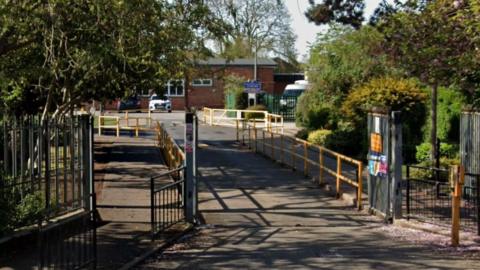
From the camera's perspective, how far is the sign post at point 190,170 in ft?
40.2

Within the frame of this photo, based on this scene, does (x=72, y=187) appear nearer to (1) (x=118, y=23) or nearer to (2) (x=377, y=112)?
(1) (x=118, y=23)

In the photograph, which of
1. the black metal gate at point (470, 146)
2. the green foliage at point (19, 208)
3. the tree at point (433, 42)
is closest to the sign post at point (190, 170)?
the green foliage at point (19, 208)

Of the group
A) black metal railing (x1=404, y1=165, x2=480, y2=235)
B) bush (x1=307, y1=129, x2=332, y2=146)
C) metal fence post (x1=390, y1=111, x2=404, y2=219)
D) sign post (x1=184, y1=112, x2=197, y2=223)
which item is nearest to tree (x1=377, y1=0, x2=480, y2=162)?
metal fence post (x1=390, y1=111, x2=404, y2=219)

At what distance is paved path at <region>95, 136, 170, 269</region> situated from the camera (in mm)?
9867

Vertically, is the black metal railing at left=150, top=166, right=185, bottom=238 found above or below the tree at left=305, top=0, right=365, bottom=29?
below

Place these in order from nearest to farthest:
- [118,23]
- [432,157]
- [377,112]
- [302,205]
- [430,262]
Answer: [430,262] < [118,23] < [377,112] < [302,205] < [432,157]

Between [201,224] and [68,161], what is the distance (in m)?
2.77

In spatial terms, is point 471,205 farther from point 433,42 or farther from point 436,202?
point 433,42

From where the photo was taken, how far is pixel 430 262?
30.0ft

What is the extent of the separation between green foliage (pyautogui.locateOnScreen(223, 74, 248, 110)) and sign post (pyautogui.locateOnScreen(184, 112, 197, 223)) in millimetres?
39252

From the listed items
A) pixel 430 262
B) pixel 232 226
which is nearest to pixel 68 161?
pixel 232 226

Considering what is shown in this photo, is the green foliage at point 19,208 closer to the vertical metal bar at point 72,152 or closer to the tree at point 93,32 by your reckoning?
the vertical metal bar at point 72,152

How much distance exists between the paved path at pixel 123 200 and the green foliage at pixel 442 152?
26.0 ft

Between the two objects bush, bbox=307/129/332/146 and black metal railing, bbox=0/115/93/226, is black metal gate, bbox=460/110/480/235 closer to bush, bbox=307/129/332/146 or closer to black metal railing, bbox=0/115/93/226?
black metal railing, bbox=0/115/93/226
